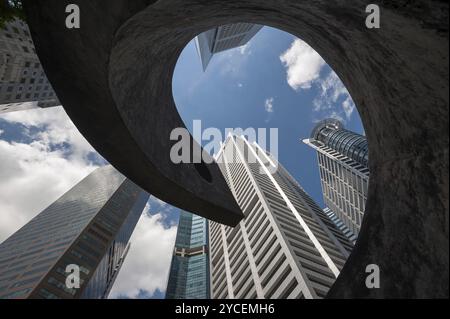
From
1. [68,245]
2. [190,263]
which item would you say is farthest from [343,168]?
[68,245]

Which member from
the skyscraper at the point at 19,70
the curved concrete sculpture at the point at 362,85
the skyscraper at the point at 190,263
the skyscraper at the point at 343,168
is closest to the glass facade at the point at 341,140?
the skyscraper at the point at 343,168

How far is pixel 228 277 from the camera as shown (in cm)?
3597

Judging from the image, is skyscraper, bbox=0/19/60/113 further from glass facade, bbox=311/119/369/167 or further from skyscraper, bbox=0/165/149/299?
glass facade, bbox=311/119/369/167

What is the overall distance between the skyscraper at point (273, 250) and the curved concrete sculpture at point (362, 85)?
2129 centimetres

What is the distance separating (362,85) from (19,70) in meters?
56.4

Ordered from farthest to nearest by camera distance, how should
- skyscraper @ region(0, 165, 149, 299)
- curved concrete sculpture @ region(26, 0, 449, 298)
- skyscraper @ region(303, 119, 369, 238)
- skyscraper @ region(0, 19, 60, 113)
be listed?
skyscraper @ region(303, 119, 369, 238), skyscraper @ region(0, 165, 149, 299), skyscraper @ region(0, 19, 60, 113), curved concrete sculpture @ region(26, 0, 449, 298)

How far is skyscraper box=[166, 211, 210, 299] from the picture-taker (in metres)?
50.6

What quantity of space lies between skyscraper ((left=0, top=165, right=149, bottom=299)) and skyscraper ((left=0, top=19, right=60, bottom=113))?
30.9 meters

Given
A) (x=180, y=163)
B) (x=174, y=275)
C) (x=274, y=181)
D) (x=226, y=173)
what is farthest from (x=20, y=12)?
(x=226, y=173)

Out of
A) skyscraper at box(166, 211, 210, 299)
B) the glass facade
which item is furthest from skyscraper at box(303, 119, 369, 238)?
skyscraper at box(166, 211, 210, 299)

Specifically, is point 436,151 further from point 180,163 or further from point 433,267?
point 180,163

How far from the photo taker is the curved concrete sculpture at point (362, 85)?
8.21 feet

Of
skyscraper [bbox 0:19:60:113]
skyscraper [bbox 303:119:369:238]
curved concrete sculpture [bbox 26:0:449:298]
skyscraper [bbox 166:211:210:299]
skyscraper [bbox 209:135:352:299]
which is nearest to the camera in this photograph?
curved concrete sculpture [bbox 26:0:449:298]

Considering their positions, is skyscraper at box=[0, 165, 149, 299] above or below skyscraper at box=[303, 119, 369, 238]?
below
